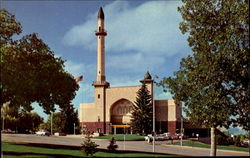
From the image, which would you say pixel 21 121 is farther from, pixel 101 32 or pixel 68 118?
pixel 101 32

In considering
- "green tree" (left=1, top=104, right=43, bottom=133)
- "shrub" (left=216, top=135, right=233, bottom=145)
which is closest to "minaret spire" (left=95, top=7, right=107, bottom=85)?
"green tree" (left=1, top=104, right=43, bottom=133)

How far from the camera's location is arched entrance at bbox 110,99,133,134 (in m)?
76.7

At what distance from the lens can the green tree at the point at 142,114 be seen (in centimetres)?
6869

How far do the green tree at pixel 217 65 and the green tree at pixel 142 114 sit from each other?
42497 mm

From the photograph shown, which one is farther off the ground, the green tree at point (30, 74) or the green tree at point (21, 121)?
the green tree at point (30, 74)

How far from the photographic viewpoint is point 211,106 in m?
24.4

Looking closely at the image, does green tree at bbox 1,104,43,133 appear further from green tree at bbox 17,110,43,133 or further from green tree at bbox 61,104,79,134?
green tree at bbox 61,104,79,134

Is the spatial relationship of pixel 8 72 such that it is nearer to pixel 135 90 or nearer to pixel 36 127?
pixel 135 90

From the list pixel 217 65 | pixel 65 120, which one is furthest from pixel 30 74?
pixel 65 120

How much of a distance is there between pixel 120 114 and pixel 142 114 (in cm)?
967

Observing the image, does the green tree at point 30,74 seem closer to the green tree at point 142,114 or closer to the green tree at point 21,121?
the green tree at point 142,114

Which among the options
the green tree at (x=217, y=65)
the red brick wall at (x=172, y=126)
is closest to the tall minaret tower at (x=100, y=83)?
the red brick wall at (x=172, y=126)

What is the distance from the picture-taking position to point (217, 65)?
951 inches

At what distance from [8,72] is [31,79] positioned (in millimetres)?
1875
